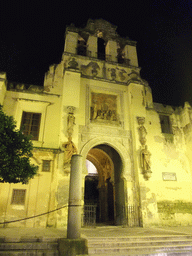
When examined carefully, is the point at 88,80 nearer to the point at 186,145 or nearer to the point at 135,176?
the point at 135,176

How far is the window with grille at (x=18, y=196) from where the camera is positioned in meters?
10.8

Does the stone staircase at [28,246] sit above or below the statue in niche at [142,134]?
below

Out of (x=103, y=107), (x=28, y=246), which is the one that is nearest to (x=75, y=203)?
(x=28, y=246)

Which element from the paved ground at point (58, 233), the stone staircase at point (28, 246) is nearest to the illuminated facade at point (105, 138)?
the paved ground at point (58, 233)

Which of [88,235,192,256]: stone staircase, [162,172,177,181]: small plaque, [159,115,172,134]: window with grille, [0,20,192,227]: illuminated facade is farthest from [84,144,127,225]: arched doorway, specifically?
[88,235,192,256]: stone staircase

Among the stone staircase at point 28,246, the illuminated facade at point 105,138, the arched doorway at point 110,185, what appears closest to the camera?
the stone staircase at point 28,246

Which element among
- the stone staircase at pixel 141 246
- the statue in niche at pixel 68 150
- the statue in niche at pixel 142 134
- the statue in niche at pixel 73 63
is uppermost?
the statue in niche at pixel 73 63

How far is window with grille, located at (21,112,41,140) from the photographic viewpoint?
12.7 metres

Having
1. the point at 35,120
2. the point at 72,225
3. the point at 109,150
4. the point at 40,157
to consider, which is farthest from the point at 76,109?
the point at 72,225

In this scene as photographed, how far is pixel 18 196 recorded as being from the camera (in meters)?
10.9

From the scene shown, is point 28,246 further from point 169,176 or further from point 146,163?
point 169,176

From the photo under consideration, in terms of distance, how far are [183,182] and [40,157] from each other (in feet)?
33.3

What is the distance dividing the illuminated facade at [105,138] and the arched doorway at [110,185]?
7cm

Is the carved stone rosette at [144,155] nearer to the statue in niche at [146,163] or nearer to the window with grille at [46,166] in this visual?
the statue in niche at [146,163]
